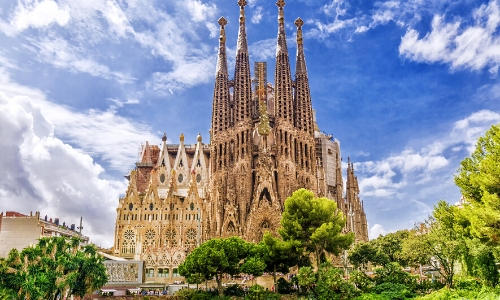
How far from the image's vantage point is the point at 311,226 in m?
36.1

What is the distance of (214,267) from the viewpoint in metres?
31.3

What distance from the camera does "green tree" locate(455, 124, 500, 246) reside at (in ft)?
69.8

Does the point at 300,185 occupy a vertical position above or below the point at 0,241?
above

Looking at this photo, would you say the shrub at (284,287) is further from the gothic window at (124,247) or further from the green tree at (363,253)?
the gothic window at (124,247)

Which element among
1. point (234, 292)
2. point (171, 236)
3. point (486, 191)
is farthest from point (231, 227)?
point (486, 191)

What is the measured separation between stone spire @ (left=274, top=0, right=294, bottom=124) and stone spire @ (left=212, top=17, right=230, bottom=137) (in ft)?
23.1

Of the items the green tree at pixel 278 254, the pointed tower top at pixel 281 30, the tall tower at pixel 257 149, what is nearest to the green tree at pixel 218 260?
the green tree at pixel 278 254

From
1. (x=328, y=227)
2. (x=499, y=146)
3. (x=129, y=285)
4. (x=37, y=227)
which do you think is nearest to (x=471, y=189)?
(x=499, y=146)

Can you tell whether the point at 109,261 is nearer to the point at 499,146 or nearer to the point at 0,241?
the point at 0,241

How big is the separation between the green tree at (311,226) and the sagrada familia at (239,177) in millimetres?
17713

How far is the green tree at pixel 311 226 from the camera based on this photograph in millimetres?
34875

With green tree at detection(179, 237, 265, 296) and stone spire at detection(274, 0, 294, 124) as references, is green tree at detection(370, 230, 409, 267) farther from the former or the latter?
stone spire at detection(274, 0, 294, 124)

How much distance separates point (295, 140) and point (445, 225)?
32.2m

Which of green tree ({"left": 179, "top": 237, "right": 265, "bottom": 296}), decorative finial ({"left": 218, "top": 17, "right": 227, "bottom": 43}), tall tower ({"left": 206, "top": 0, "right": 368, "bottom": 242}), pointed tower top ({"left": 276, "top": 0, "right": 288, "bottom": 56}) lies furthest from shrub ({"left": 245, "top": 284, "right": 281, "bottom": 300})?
decorative finial ({"left": 218, "top": 17, "right": 227, "bottom": 43})
